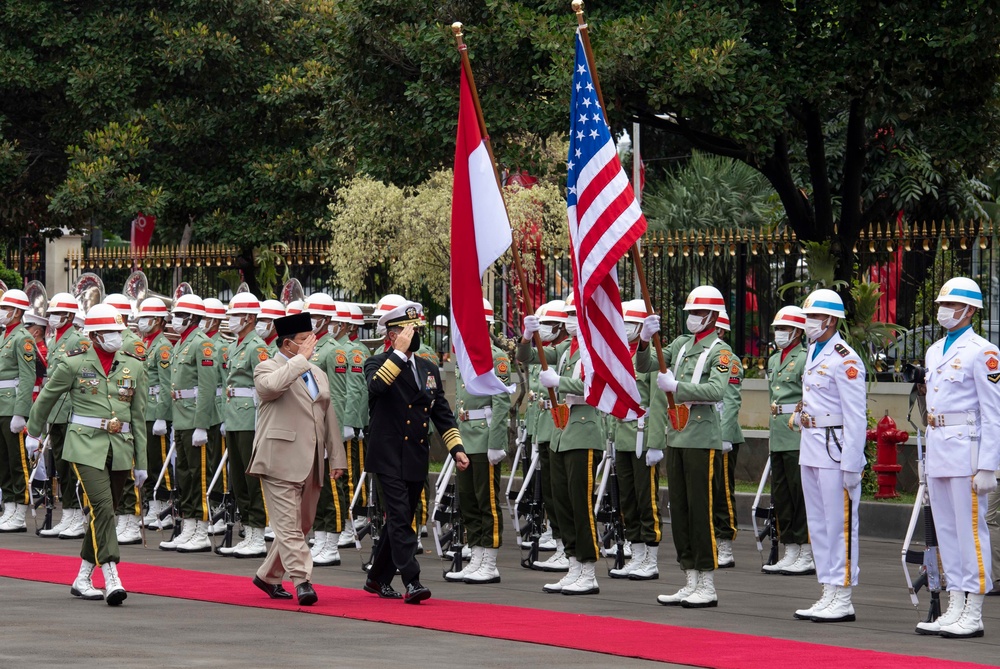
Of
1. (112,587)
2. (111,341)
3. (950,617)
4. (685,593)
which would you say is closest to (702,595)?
(685,593)

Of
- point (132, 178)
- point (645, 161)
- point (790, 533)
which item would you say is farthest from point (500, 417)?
point (645, 161)

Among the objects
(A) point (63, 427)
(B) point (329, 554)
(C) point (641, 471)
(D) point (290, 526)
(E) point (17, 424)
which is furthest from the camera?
(A) point (63, 427)

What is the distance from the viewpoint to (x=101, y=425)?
12141 millimetres

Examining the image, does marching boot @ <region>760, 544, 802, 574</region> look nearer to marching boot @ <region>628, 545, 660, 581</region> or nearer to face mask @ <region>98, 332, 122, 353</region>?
marching boot @ <region>628, 545, 660, 581</region>

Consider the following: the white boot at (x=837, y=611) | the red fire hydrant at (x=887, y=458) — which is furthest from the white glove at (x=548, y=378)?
the red fire hydrant at (x=887, y=458)

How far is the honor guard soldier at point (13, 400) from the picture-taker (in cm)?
1697

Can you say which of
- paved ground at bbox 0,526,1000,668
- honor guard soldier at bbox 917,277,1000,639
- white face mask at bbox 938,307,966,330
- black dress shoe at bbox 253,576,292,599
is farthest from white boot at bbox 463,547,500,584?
white face mask at bbox 938,307,966,330

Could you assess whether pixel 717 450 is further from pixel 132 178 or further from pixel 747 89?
pixel 132 178

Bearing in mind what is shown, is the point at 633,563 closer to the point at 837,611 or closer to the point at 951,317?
the point at 837,611

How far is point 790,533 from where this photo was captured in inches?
558

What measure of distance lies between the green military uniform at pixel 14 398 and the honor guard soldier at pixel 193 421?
5.74 ft

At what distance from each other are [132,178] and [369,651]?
48.9 feet

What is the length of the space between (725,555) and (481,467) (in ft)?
8.36

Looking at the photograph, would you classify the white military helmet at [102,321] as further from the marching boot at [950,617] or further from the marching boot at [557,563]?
the marching boot at [950,617]
